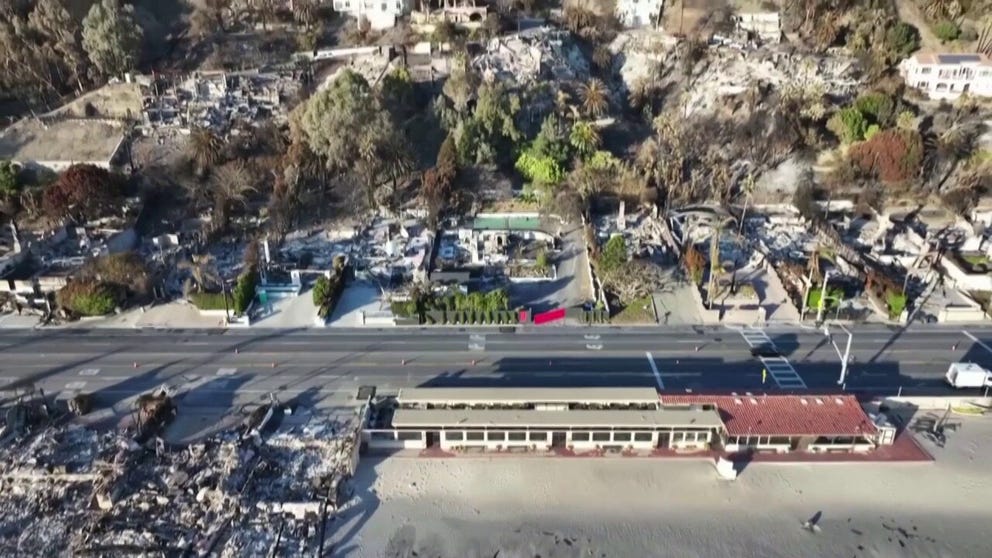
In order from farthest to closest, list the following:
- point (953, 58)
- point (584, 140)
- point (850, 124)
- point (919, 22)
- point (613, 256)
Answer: point (919, 22) < point (953, 58) < point (850, 124) < point (584, 140) < point (613, 256)

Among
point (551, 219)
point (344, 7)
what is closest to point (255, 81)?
point (344, 7)

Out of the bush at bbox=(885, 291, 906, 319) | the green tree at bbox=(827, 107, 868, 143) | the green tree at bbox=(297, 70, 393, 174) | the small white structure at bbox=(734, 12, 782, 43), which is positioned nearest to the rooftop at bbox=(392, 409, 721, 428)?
the bush at bbox=(885, 291, 906, 319)

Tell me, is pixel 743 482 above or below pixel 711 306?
below

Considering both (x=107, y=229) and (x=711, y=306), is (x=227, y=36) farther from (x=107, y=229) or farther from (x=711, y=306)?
(x=711, y=306)

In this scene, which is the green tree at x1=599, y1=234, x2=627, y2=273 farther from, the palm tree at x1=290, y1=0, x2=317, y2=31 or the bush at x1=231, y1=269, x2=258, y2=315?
the palm tree at x1=290, y1=0, x2=317, y2=31

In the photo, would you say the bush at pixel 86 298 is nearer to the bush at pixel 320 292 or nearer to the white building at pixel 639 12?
the bush at pixel 320 292

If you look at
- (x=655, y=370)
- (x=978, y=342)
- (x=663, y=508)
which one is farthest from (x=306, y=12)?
(x=978, y=342)

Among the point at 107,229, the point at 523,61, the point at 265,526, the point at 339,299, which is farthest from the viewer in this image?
the point at 523,61

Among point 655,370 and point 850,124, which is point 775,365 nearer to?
point 655,370
